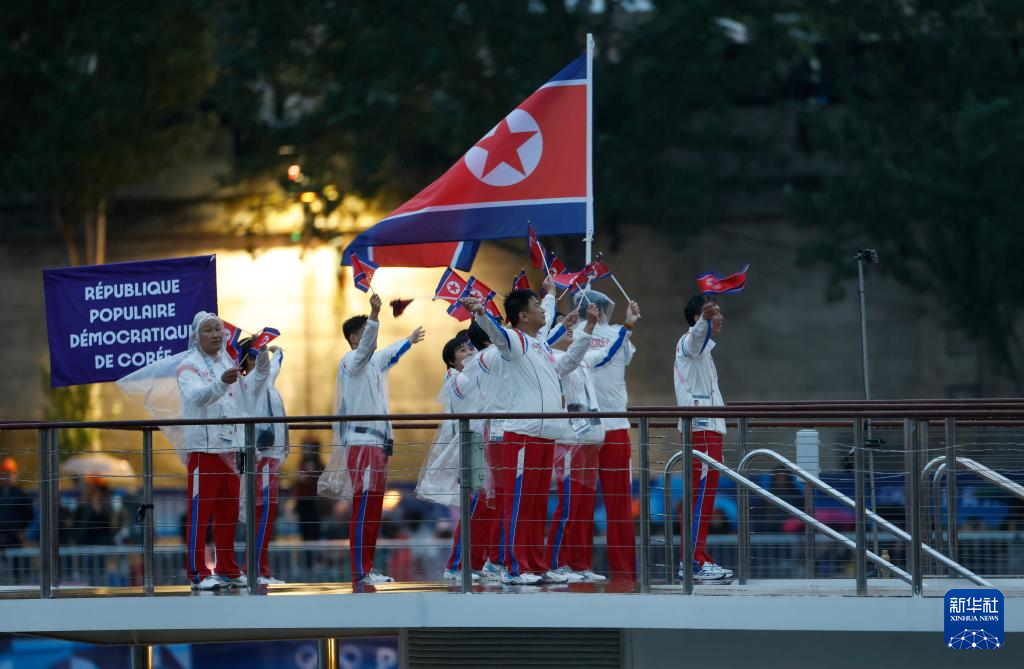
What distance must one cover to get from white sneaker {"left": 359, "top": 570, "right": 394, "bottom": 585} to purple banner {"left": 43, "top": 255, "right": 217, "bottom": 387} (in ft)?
6.55

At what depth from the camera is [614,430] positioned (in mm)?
10922

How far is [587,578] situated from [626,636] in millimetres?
1083

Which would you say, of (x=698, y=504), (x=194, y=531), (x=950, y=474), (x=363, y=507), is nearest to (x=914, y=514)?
(x=950, y=474)

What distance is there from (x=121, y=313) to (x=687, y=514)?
4306 mm

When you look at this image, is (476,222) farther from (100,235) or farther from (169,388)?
(100,235)

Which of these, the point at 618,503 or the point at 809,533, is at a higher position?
the point at 618,503

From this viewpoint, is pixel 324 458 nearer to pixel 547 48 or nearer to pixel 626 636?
pixel 547 48

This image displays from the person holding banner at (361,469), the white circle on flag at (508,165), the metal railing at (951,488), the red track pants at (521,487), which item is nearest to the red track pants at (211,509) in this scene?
the person holding banner at (361,469)

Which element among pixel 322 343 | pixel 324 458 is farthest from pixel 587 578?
pixel 322 343

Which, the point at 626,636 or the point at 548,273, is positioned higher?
the point at 548,273

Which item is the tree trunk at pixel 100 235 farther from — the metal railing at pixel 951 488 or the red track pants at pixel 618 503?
the metal railing at pixel 951 488

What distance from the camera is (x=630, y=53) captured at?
2286 centimetres

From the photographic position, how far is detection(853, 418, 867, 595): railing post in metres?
9.12

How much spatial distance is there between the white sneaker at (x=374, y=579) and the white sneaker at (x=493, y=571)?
0.63 meters
